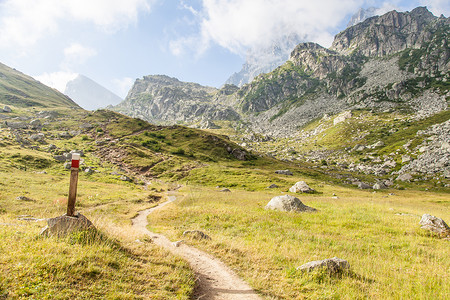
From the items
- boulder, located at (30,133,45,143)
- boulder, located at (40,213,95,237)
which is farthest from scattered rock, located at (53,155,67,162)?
boulder, located at (40,213,95,237)

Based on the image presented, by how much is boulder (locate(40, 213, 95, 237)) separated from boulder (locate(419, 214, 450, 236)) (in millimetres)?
24881

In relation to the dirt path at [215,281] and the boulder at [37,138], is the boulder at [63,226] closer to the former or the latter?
the dirt path at [215,281]

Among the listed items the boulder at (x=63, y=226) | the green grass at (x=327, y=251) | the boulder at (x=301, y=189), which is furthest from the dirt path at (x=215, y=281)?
the boulder at (x=301, y=189)

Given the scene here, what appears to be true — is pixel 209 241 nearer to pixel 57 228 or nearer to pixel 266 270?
pixel 266 270

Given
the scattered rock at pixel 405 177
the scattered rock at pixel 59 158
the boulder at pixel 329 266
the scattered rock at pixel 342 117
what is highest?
the scattered rock at pixel 342 117

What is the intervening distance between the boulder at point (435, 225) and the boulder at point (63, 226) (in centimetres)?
2488

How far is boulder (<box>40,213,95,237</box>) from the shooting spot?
28.6 ft

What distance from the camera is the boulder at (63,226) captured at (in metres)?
8.71

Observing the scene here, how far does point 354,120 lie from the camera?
18650cm

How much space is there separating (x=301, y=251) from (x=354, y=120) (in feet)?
695

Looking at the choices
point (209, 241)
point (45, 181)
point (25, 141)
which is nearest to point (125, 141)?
point (25, 141)

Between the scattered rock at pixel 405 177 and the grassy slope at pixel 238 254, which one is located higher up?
the scattered rock at pixel 405 177

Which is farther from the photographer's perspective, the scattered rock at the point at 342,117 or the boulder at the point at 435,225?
the scattered rock at the point at 342,117

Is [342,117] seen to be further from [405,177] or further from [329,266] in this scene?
[329,266]
